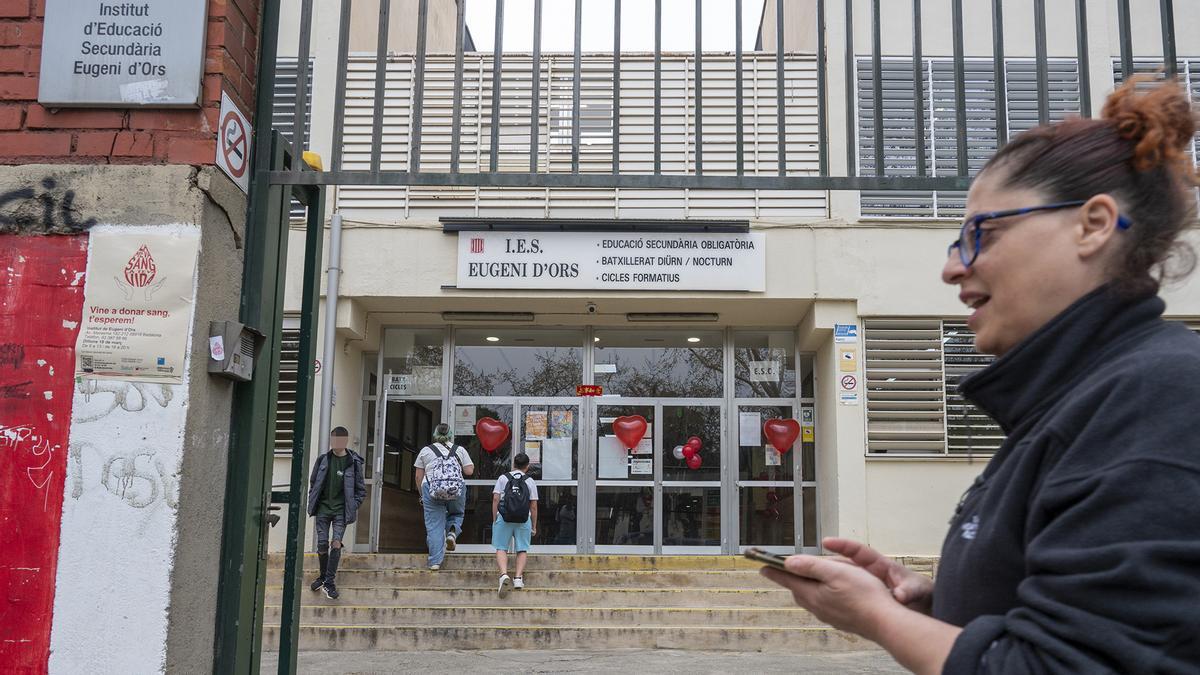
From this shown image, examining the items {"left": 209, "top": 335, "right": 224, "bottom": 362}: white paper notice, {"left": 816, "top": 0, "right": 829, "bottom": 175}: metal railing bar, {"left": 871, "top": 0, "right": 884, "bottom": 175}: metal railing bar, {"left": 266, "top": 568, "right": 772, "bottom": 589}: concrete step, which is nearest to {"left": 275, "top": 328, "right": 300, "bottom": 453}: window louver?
{"left": 266, "top": 568, "right": 772, "bottom": 589}: concrete step

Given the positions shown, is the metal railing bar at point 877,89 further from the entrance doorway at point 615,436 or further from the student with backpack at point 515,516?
the entrance doorway at point 615,436

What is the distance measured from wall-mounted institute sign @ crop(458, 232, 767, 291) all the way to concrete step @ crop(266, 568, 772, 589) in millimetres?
3864

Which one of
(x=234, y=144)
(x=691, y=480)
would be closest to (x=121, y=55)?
(x=234, y=144)

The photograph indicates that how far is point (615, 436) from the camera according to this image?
14.8 metres

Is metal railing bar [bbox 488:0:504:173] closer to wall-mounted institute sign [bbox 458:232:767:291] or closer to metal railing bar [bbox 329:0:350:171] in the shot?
metal railing bar [bbox 329:0:350:171]

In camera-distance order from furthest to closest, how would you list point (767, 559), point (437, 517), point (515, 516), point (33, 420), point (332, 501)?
point (437, 517) → point (515, 516) → point (332, 501) → point (33, 420) → point (767, 559)

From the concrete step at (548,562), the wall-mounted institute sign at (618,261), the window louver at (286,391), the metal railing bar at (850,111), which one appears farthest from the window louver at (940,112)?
the metal railing bar at (850,111)

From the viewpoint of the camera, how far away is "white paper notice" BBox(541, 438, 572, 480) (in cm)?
1470

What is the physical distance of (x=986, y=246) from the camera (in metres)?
1.55

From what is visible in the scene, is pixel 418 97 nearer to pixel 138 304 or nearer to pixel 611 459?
pixel 138 304

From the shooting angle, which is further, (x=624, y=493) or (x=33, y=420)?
(x=624, y=493)

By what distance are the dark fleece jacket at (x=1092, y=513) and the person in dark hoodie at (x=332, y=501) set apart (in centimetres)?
1023

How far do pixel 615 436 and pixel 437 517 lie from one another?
3.73 m

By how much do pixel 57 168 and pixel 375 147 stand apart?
1.01 m
